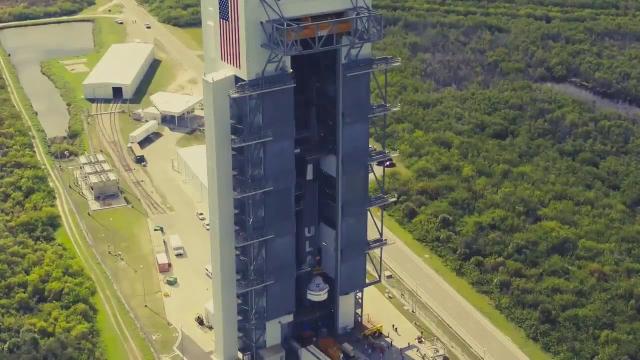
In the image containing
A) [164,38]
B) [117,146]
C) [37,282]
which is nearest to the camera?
[37,282]

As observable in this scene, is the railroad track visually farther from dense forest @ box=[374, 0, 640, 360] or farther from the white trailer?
dense forest @ box=[374, 0, 640, 360]

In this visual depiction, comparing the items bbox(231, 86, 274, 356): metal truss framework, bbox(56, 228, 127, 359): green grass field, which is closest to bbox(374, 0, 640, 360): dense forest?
bbox(231, 86, 274, 356): metal truss framework

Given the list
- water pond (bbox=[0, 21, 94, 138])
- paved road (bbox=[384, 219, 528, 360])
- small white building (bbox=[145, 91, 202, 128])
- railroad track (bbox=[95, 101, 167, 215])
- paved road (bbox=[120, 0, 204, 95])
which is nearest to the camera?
paved road (bbox=[384, 219, 528, 360])

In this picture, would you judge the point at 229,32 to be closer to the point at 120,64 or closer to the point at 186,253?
the point at 186,253

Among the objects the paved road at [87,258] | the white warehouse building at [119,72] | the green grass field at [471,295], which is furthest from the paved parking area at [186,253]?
the green grass field at [471,295]

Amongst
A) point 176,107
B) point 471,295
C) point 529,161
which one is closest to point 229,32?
point 471,295
